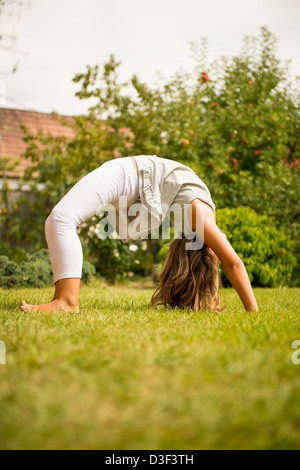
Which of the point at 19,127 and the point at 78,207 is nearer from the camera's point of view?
the point at 78,207

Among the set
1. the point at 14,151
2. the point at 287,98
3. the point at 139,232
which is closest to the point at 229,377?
the point at 139,232

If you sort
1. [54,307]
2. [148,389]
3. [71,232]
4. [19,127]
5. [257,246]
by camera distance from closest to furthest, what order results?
[148,389], [54,307], [71,232], [257,246], [19,127]

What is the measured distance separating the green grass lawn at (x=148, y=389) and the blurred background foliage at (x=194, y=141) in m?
5.01

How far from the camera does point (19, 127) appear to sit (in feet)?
37.6

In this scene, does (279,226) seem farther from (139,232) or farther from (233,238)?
(139,232)

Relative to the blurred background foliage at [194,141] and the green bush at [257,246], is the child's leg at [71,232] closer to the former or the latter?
the green bush at [257,246]

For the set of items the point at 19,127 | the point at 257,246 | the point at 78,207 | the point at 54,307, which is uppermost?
the point at 19,127

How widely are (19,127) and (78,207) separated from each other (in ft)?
Result: 31.1

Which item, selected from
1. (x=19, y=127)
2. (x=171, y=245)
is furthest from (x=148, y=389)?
(x=19, y=127)

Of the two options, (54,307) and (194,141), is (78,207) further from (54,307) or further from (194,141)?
(194,141)

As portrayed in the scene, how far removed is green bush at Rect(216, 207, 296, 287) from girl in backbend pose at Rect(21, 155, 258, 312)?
115 inches

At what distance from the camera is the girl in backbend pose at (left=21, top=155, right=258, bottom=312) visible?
8.84ft

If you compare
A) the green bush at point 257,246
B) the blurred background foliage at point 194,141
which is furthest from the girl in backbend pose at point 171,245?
the blurred background foliage at point 194,141

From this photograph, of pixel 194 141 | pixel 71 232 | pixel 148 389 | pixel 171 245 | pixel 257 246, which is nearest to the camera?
pixel 148 389
